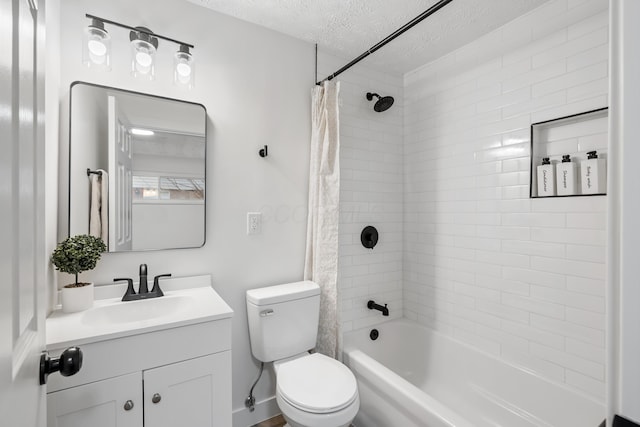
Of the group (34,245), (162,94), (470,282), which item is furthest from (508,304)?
(162,94)

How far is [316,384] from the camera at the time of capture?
1.52 meters

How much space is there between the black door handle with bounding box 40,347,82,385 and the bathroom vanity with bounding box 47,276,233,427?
0.47 metres

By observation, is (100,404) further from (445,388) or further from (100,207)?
(445,388)

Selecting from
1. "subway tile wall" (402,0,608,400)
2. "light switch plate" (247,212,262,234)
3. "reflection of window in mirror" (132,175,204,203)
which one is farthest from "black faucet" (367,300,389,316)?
"reflection of window in mirror" (132,175,204,203)

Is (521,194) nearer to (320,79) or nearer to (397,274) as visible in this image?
(397,274)

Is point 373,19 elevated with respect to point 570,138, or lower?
elevated

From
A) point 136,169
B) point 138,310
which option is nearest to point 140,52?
point 136,169

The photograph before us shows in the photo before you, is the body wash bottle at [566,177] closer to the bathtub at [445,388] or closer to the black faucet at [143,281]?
the bathtub at [445,388]

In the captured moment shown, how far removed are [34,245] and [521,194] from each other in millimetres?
2194

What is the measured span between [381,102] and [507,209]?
1.16 meters

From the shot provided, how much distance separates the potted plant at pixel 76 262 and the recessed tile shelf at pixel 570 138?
92.4 inches

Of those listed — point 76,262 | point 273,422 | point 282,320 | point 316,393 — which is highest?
point 76,262

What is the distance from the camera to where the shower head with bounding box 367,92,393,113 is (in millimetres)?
2234

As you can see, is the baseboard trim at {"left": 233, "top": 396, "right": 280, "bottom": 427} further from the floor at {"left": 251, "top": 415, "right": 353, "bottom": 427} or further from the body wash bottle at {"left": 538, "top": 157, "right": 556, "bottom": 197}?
the body wash bottle at {"left": 538, "top": 157, "right": 556, "bottom": 197}
